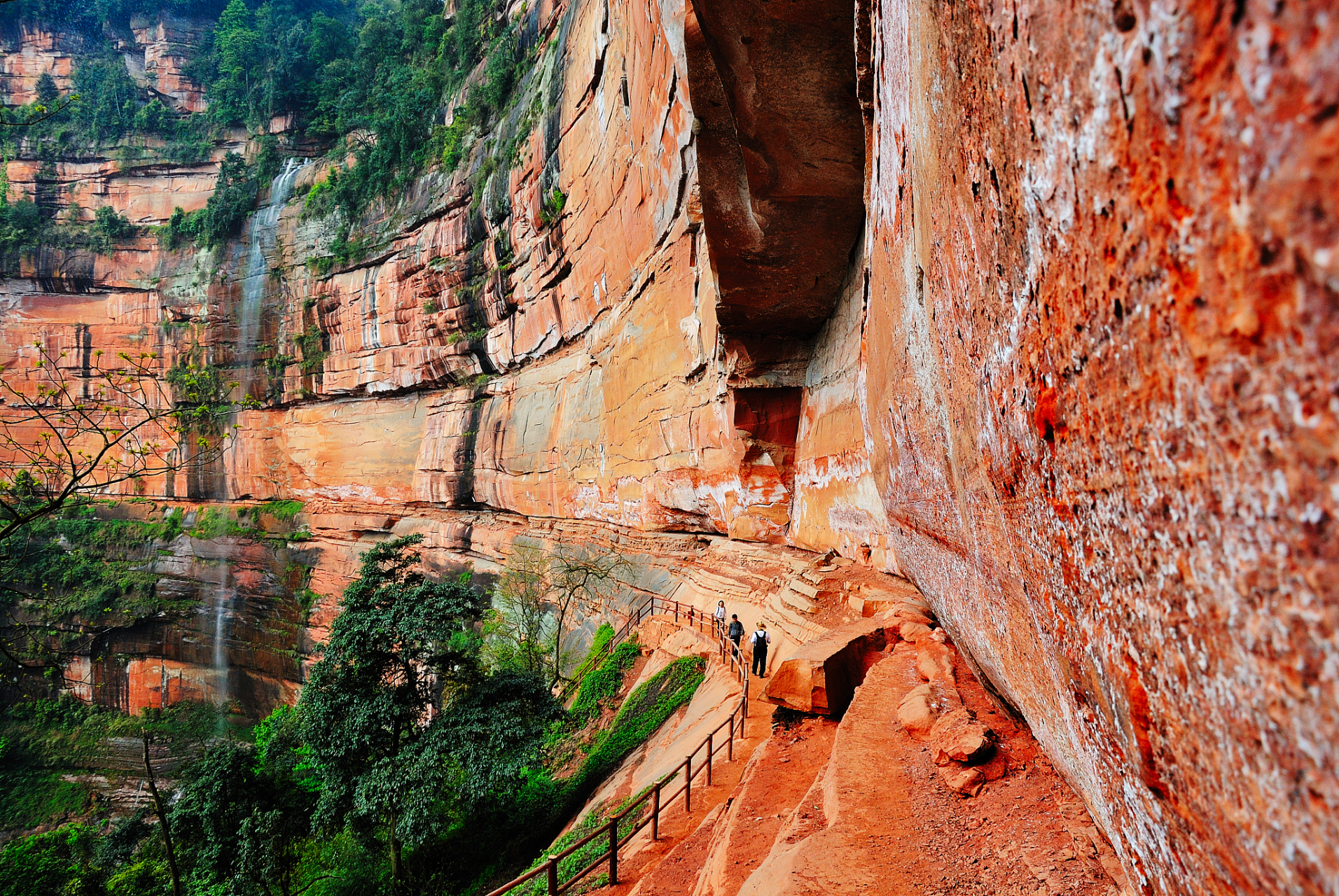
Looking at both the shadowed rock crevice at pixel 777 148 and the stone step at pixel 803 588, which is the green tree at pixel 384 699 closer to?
the stone step at pixel 803 588

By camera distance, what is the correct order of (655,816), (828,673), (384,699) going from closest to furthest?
(828,673)
(655,816)
(384,699)

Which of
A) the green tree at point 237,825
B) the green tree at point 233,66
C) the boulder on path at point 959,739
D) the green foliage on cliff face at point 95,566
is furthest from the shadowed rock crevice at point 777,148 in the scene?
the green tree at point 233,66

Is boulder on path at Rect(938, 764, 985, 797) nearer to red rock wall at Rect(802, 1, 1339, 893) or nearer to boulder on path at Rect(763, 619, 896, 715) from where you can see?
red rock wall at Rect(802, 1, 1339, 893)

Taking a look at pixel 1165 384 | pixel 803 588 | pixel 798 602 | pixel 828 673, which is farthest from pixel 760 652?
pixel 1165 384

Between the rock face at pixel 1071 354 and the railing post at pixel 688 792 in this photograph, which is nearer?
the rock face at pixel 1071 354

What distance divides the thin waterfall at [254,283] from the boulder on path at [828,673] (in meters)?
32.7

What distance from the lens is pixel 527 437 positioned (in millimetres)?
21703

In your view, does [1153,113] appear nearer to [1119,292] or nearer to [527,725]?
[1119,292]

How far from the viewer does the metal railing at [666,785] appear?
475cm

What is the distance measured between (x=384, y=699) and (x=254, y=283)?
28.9 m

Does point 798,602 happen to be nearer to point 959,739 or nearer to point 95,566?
point 959,739

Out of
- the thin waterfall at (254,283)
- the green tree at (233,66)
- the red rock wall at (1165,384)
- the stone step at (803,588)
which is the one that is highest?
the green tree at (233,66)

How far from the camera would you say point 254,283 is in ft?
99.2

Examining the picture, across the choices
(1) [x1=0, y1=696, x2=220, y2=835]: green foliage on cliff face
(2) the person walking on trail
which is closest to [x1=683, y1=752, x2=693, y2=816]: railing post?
(2) the person walking on trail
